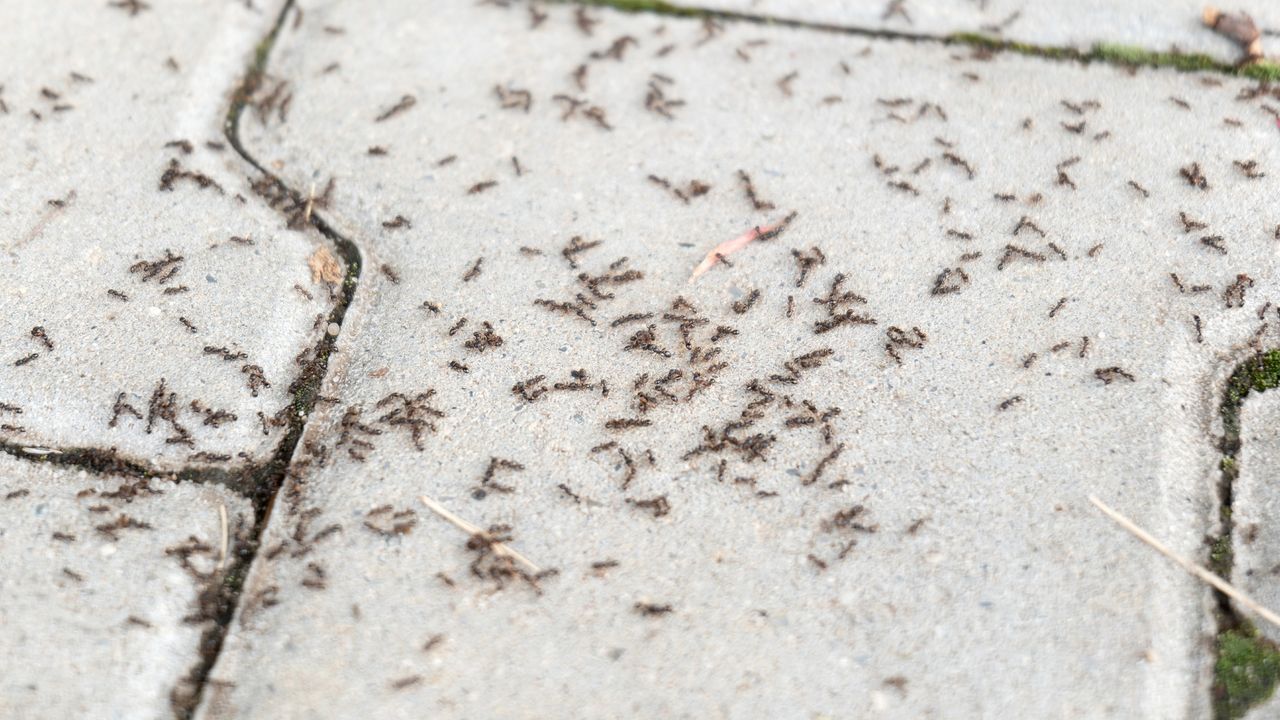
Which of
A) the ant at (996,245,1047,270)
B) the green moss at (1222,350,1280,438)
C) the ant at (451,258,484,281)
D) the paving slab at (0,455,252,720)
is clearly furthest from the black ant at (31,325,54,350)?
the green moss at (1222,350,1280,438)

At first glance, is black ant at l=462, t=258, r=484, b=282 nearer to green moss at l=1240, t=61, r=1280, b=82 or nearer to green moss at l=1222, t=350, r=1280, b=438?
green moss at l=1222, t=350, r=1280, b=438

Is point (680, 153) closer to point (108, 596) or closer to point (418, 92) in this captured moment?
point (418, 92)

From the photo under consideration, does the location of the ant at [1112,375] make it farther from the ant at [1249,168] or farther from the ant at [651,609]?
the ant at [651,609]

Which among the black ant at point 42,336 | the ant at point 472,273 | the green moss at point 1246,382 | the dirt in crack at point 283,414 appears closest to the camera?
the dirt in crack at point 283,414

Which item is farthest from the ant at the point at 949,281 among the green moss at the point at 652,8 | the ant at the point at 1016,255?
the green moss at the point at 652,8

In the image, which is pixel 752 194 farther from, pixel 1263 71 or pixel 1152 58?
pixel 1263 71
